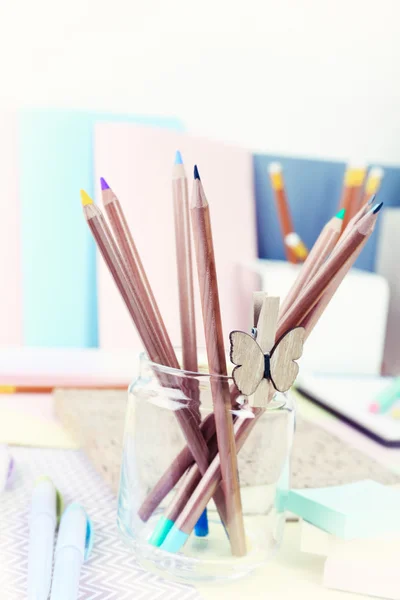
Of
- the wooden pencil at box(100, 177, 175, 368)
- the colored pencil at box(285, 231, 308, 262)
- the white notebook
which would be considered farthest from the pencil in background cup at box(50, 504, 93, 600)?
the colored pencil at box(285, 231, 308, 262)

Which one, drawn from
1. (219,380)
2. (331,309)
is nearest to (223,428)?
(219,380)

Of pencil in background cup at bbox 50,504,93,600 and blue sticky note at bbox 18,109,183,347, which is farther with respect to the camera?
blue sticky note at bbox 18,109,183,347

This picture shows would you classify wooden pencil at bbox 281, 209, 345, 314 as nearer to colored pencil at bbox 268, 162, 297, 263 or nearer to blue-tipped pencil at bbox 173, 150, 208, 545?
blue-tipped pencil at bbox 173, 150, 208, 545

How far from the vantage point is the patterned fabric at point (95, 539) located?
0.96 feet

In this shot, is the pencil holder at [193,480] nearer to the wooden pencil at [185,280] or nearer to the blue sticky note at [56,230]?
the wooden pencil at [185,280]

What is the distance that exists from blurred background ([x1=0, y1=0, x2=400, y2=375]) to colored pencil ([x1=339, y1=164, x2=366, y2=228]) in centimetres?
7

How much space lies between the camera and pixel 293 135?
1.01m

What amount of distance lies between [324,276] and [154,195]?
1.91ft

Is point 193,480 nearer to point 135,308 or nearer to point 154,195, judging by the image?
point 135,308

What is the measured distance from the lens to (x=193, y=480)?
0.99 feet

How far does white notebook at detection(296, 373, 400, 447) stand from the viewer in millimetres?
572

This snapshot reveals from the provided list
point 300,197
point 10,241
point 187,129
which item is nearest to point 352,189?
point 300,197

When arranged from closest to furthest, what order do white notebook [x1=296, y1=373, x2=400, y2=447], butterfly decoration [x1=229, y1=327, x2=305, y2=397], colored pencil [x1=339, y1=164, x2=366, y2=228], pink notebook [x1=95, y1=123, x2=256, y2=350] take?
butterfly decoration [x1=229, y1=327, x2=305, y2=397] < white notebook [x1=296, y1=373, x2=400, y2=447] < pink notebook [x1=95, y1=123, x2=256, y2=350] < colored pencil [x1=339, y1=164, x2=366, y2=228]

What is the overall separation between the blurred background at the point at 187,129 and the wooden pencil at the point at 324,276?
18.9 inches
